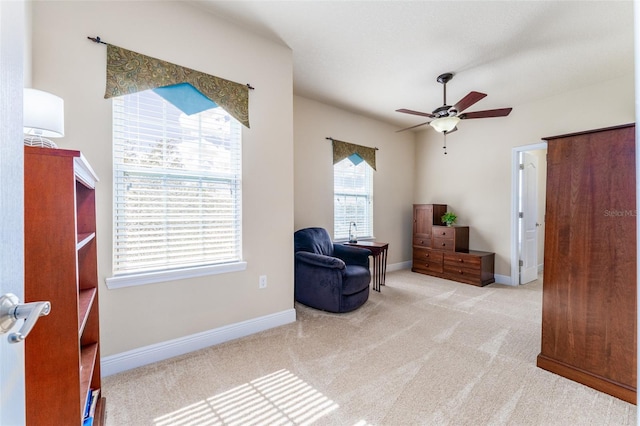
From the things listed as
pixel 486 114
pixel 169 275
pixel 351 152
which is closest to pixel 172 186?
pixel 169 275

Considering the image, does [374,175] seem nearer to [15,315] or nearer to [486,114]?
[486,114]

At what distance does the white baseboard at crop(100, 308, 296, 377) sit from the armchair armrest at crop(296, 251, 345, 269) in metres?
0.56

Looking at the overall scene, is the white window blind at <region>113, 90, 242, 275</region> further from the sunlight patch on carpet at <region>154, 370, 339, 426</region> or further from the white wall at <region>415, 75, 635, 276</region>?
the white wall at <region>415, 75, 635, 276</region>

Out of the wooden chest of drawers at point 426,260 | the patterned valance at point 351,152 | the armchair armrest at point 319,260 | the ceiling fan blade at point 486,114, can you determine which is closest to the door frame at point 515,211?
the wooden chest of drawers at point 426,260

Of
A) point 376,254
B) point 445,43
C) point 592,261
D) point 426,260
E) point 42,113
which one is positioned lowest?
point 426,260

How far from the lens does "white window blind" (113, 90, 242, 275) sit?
2.03 meters

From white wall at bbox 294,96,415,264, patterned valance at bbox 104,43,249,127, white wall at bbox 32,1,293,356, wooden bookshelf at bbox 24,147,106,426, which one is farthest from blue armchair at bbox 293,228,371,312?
wooden bookshelf at bbox 24,147,106,426

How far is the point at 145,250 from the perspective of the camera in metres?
2.11

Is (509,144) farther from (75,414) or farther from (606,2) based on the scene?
(75,414)

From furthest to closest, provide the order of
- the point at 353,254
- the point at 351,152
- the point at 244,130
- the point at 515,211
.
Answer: the point at 351,152
the point at 515,211
the point at 353,254
the point at 244,130

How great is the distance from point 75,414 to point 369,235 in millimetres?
4309

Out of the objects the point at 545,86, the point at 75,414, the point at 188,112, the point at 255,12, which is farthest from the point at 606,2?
the point at 75,414

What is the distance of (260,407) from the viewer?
1.66m

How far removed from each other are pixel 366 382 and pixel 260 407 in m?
0.69
